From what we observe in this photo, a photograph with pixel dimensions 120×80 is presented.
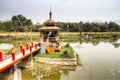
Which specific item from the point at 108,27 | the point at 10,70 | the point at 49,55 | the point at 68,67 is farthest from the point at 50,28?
the point at 108,27

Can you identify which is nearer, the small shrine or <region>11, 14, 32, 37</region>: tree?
the small shrine

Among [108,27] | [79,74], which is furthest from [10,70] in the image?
[108,27]

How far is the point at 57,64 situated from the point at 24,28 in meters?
69.5

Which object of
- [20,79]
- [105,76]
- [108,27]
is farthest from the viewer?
[108,27]

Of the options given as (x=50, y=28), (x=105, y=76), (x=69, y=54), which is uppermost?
(x=50, y=28)

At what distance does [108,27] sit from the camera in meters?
102

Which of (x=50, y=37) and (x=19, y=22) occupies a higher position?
(x=19, y=22)

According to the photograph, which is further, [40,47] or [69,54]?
[40,47]

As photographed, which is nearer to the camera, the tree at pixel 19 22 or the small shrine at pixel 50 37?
the small shrine at pixel 50 37

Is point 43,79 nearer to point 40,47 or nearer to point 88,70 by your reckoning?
point 88,70

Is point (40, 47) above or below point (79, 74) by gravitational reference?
above

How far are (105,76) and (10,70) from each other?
8.13 m

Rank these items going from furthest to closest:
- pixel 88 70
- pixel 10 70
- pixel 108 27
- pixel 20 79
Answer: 1. pixel 108 27
2. pixel 88 70
3. pixel 20 79
4. pixel 10 70

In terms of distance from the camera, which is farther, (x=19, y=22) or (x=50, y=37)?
(x=19, y=22)
